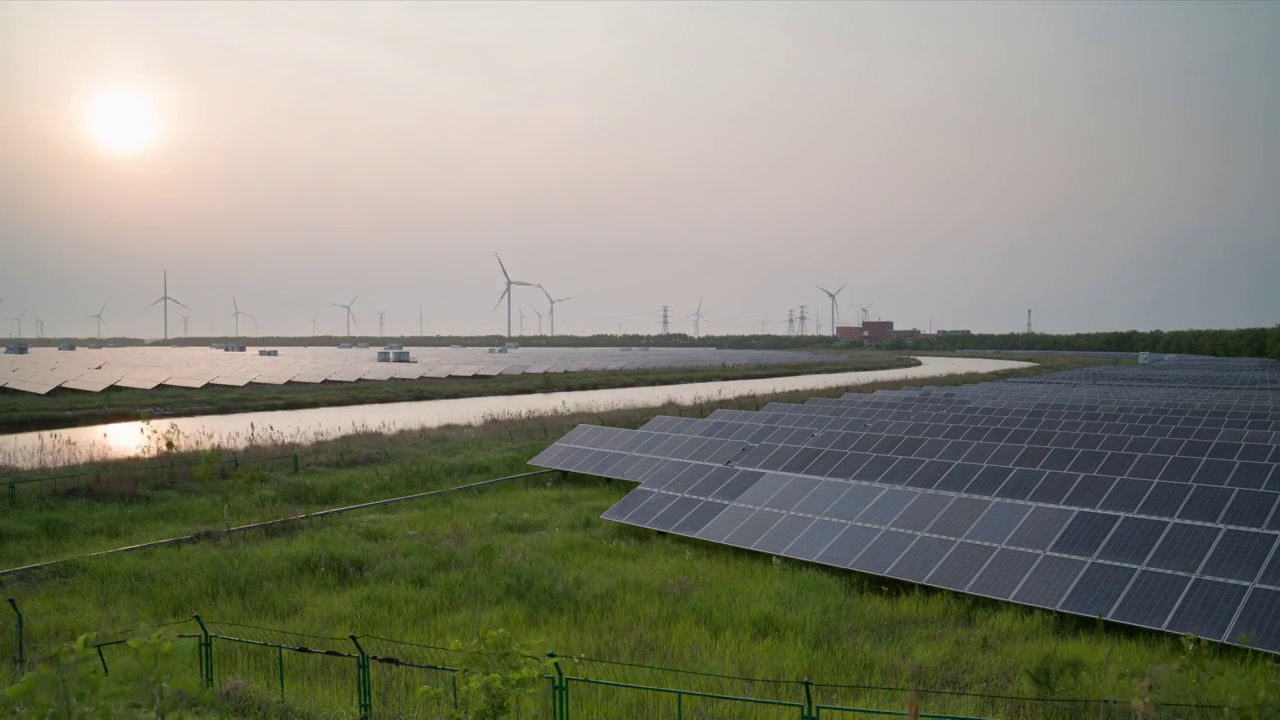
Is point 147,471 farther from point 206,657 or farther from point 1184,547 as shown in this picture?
point 1184,547

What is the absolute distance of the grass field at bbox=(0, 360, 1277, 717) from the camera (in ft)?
36.6

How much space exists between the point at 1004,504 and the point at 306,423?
41194mm

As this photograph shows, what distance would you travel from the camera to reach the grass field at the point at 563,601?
1116 centimetres

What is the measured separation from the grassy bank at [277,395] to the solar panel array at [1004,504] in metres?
36.7

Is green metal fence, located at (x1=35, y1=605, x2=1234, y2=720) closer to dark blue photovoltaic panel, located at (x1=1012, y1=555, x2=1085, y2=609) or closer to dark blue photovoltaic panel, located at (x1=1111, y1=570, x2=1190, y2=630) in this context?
dark blue photovoltaic panel, located at (x1=1111, y1=570, x2=1190, y2=630)

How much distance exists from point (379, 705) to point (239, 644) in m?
3.63

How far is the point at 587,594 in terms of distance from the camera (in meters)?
14.6

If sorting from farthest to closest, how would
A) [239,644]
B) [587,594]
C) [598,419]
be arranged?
1. [598,419]
2. [587,594]
3. [239,644]

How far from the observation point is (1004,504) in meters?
15.6

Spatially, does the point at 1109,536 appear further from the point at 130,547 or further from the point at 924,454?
the point at 130,547

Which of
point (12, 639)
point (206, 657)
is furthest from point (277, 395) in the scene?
point (206, 657)

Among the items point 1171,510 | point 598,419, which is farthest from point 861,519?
point 598,419

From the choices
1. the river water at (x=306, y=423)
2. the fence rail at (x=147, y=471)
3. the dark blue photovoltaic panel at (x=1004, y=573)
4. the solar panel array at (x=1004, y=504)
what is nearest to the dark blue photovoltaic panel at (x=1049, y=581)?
the solar panel array at (x=1004, y=504)

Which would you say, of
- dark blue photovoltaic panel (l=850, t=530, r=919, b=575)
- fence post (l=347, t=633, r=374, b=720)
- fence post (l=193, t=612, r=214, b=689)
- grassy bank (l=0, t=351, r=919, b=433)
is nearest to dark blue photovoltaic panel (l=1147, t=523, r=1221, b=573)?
dark blue photovoltaic panel (l=850, t=530, r=919, b=575)
